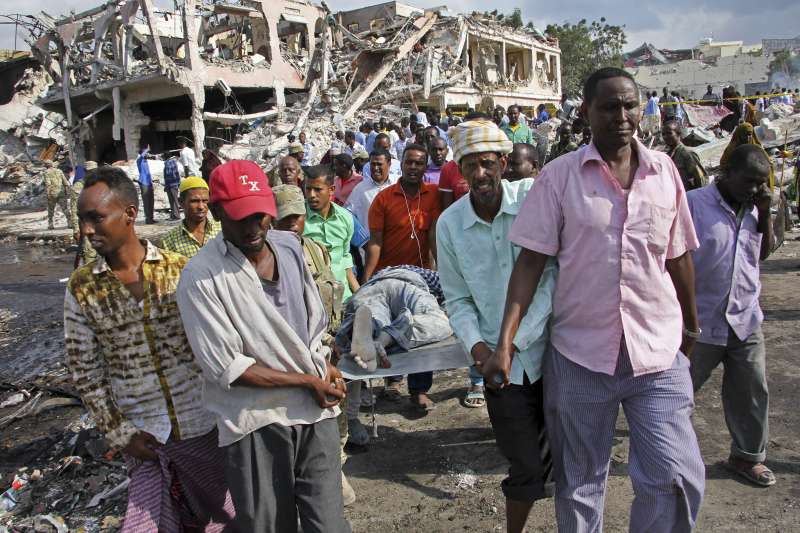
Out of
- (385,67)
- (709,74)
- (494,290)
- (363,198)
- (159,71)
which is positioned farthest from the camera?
(709,74)

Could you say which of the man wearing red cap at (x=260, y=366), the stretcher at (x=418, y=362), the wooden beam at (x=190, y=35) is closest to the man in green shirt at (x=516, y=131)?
the stretcher at (x=418, y=362)

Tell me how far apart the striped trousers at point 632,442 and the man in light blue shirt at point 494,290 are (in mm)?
114

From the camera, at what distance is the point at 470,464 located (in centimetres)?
355

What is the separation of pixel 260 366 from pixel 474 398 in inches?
97.7

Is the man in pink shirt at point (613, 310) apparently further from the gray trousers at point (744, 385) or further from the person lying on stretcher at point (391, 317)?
the person lying on stretcher at point (391, 317)

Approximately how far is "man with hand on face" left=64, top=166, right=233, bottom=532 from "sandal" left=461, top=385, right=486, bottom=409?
214 cm

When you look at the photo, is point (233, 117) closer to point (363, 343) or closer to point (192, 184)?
point (192, 184)

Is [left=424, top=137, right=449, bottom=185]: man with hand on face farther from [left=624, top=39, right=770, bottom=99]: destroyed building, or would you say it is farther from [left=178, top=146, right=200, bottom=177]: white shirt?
[left=624, top=39, right=770, bottom=99]: destroyed building

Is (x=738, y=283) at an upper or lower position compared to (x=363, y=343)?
upper

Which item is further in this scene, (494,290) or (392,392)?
(392,392)

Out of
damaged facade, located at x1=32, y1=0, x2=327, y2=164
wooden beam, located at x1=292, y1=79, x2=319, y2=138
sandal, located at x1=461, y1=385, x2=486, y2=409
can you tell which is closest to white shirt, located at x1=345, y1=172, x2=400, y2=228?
sandal, located at x1=461, y1=385, x2=486, y2=409

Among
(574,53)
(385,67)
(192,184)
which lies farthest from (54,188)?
(574,53)

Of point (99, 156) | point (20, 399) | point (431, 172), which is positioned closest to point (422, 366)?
point (431, 172)

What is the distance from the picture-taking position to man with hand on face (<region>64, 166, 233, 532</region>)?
227 cm
